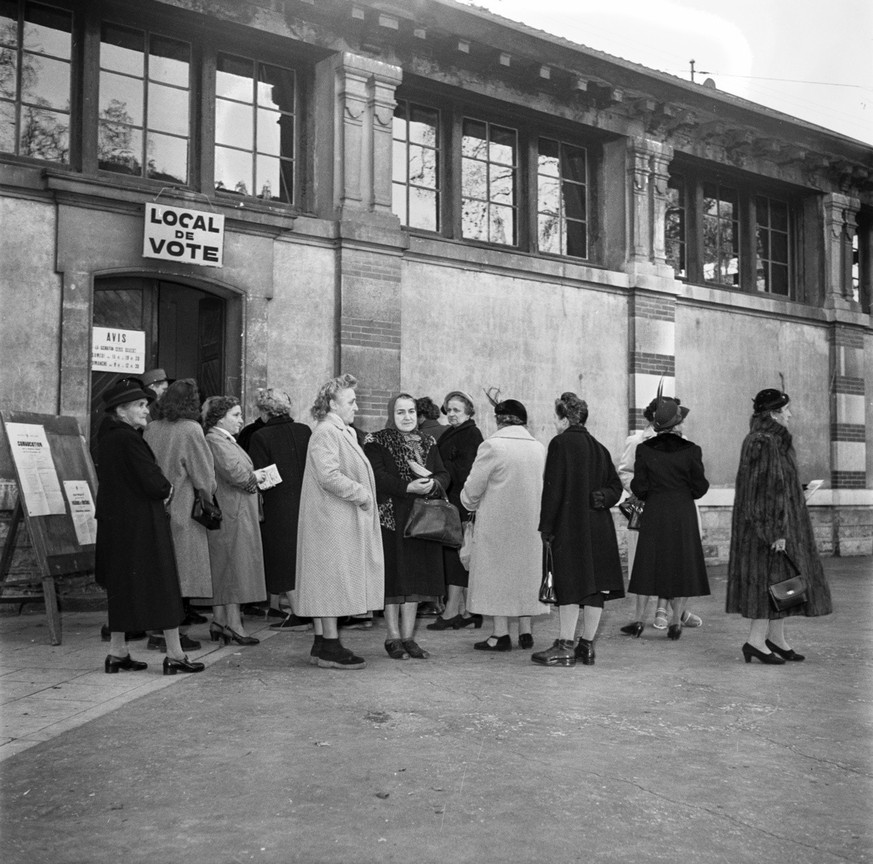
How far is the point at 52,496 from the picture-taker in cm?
824

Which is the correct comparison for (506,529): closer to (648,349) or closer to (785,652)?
(785,652)

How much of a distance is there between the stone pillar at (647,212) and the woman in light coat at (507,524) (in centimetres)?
750

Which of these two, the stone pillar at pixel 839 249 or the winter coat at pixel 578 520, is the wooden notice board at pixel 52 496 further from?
the stone pillar at pixel 839 249

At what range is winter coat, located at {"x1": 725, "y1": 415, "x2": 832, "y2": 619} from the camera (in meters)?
7.00

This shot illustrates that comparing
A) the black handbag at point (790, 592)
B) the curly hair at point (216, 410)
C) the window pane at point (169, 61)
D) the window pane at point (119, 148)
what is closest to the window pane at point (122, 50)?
the window pane at point (169, 61)

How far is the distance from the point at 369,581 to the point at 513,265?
734cm

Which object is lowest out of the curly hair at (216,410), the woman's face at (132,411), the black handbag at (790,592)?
the black handbag at (790,592)

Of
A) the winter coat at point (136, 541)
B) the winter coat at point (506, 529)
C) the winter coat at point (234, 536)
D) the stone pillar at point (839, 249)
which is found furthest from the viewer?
the stone pillar at point (839, 249)

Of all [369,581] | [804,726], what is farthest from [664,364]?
[804,726]

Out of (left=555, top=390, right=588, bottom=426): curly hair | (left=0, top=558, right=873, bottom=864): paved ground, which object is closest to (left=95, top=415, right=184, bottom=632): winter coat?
(left=0, top=558, right=873, bottom=864): paved ground

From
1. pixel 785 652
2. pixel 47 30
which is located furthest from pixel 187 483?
pixel 47 30

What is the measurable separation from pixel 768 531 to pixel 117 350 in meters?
6.43

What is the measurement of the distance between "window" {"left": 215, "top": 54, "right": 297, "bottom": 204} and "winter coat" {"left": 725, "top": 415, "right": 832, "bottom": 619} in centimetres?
659

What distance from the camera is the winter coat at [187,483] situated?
754 centimetres
